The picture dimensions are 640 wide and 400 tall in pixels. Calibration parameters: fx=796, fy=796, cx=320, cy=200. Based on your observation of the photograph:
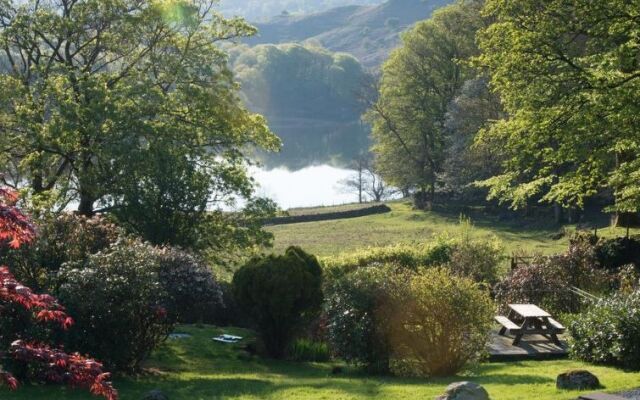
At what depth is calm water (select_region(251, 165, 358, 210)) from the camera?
91562mm

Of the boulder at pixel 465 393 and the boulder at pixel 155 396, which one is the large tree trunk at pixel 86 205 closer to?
the boulder at pixel 155 396

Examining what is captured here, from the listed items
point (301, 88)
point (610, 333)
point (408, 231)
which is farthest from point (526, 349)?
point (301, 88)

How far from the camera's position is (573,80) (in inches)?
940

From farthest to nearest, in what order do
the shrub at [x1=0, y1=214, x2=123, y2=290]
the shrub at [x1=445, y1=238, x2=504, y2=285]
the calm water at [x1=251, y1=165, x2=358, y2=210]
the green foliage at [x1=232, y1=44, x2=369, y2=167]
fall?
the green foliage at [x1=232, y1=44, x2=369, y2=167] < the calm water at [x1=251, y1=165, x2=358, y2=210] < the shrub at [x1=445, y1=238, x2=504, y2=285] < the shrub at [x1=0, y1=214, x2=123, y2=290]

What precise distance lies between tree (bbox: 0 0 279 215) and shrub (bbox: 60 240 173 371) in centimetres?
1094

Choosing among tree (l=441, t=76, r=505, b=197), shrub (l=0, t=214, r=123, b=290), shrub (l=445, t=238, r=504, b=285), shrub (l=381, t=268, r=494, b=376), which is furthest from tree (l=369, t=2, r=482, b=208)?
shrub (l=381, t=268, r=494, b=376)

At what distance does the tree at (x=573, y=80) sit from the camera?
22.4m

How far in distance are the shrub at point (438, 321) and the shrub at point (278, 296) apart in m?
4.55

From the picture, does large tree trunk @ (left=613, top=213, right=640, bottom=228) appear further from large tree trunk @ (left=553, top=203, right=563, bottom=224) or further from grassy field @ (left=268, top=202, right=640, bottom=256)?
large tree trunk @ (left=553, top=203, right=563, bottom=224)

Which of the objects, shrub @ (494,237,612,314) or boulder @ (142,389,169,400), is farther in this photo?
shrub @ (494,237,612,314)

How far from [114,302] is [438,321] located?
22.7 ft

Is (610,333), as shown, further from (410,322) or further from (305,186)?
(305,186)

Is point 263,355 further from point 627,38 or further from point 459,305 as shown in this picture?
point 627,38

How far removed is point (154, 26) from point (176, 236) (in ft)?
39.0
